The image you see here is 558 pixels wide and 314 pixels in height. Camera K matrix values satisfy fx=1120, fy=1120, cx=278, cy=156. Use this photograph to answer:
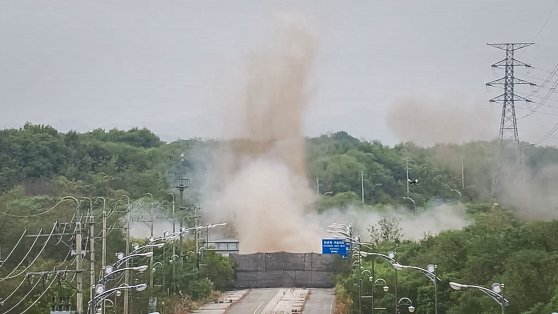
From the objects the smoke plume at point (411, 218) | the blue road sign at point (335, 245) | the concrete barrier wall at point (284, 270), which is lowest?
the concrete barrier wall at point (284, 270)

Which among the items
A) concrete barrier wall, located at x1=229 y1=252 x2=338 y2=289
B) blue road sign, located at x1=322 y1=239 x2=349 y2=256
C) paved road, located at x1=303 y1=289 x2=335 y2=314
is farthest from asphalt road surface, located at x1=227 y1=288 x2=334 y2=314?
blue road sign, located at x1=322 y1=239 x2=349 y2=256

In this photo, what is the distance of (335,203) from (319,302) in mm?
27946

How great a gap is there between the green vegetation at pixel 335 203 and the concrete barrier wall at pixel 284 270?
1951mm

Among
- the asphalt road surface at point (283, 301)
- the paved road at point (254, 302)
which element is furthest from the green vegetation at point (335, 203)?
the paved road at point (254, 302)

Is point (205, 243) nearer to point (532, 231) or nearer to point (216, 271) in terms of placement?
point (216, 271)

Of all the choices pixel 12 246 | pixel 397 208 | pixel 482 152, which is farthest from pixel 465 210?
pixel 12 246

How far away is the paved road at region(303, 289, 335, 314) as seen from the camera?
226 ft

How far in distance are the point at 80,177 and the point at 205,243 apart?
23857 millimetres

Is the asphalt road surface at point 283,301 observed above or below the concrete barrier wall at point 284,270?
below

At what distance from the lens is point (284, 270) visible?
3701 inches

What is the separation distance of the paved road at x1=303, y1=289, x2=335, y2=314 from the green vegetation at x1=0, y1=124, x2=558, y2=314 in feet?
4.58

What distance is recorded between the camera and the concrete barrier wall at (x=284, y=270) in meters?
93.0

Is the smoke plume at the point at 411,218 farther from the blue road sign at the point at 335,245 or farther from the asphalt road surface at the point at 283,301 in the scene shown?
the asphalt road surface at the point at 283,301

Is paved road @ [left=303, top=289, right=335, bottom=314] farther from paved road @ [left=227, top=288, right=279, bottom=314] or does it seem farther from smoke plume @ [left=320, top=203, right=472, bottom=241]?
smoke plume @ [left=320, top=203, right=472, bottom=241]
